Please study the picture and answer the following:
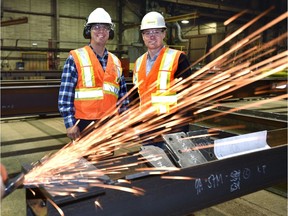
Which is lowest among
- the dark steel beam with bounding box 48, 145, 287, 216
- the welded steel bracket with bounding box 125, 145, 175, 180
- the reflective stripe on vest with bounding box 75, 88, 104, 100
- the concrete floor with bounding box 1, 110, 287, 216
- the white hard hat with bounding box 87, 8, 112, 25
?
the concrete floor with bounding box 1, 110, 287, 216

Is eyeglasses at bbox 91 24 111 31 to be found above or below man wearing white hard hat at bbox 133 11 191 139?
above

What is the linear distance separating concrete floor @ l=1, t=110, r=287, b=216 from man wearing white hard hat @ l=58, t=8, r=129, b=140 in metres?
1.24

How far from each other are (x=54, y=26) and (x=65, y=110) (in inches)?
565

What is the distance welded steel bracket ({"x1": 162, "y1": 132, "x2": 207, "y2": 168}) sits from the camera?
1694mm

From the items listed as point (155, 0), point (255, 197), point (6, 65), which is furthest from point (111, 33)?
point (155, 0)

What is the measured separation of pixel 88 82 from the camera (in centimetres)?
250

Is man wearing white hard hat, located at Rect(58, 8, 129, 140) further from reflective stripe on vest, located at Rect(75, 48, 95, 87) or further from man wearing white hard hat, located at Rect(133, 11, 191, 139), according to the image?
man wearing white hard hat, located at Rect(133, 11, 191, 139)

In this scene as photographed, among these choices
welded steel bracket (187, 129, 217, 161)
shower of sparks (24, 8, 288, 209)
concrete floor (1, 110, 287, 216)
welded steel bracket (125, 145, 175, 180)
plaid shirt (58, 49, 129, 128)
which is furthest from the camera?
concrete floor (1, 110, 287, 216)

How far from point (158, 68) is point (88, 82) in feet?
2.07

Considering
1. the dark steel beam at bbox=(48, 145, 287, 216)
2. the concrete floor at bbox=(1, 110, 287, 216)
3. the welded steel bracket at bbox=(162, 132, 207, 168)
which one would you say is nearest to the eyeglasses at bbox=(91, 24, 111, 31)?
the welded steel bracket at bbox=(162, 132, 207, 168)

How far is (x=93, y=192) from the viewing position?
4.41 feet

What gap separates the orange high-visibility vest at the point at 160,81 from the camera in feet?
8.66

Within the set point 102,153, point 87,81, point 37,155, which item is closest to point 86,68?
point 87,81

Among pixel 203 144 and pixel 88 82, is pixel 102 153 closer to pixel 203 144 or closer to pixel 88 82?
pixel 88 82
